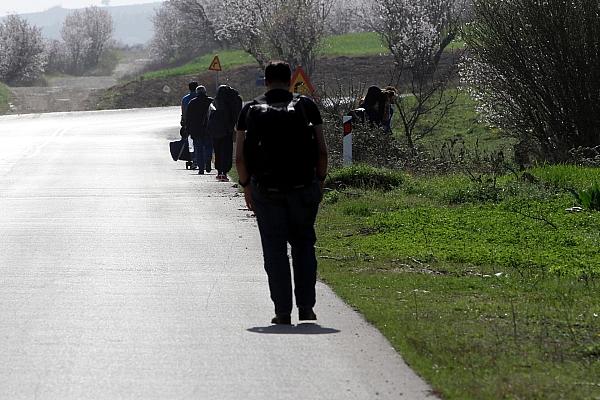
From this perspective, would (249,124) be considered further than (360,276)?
No

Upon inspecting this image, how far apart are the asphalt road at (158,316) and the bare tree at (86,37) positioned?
314ft

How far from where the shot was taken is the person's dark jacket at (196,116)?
2497cm

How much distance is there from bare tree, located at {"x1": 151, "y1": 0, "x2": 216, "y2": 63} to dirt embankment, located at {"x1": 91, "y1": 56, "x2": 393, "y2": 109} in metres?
24.5

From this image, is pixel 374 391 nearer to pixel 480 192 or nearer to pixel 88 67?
pixel 480 192

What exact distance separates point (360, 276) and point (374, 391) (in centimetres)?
464

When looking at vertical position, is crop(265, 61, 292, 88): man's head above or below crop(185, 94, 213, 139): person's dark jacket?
above

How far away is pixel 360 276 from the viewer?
37.4ft

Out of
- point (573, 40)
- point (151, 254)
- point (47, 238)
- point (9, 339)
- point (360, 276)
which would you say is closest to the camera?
point (9, 339)

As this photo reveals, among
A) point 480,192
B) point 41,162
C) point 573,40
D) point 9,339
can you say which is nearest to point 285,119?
point 9,339

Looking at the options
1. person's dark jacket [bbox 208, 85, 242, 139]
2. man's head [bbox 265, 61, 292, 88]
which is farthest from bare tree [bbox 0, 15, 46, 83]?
man's head [bbox 265, 61, 292, 88]

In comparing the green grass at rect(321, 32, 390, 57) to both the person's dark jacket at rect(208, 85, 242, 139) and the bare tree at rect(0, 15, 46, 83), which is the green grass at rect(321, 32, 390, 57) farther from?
the person's dark jacket at rect(208, 85, 242, 139)

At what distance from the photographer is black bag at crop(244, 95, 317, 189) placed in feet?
28.9

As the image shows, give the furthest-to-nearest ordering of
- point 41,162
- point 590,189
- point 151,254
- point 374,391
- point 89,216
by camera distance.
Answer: point 41,162, point 89,216, point 590,189, point 151,254, point 374,391

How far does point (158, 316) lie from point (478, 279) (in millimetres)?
3155
